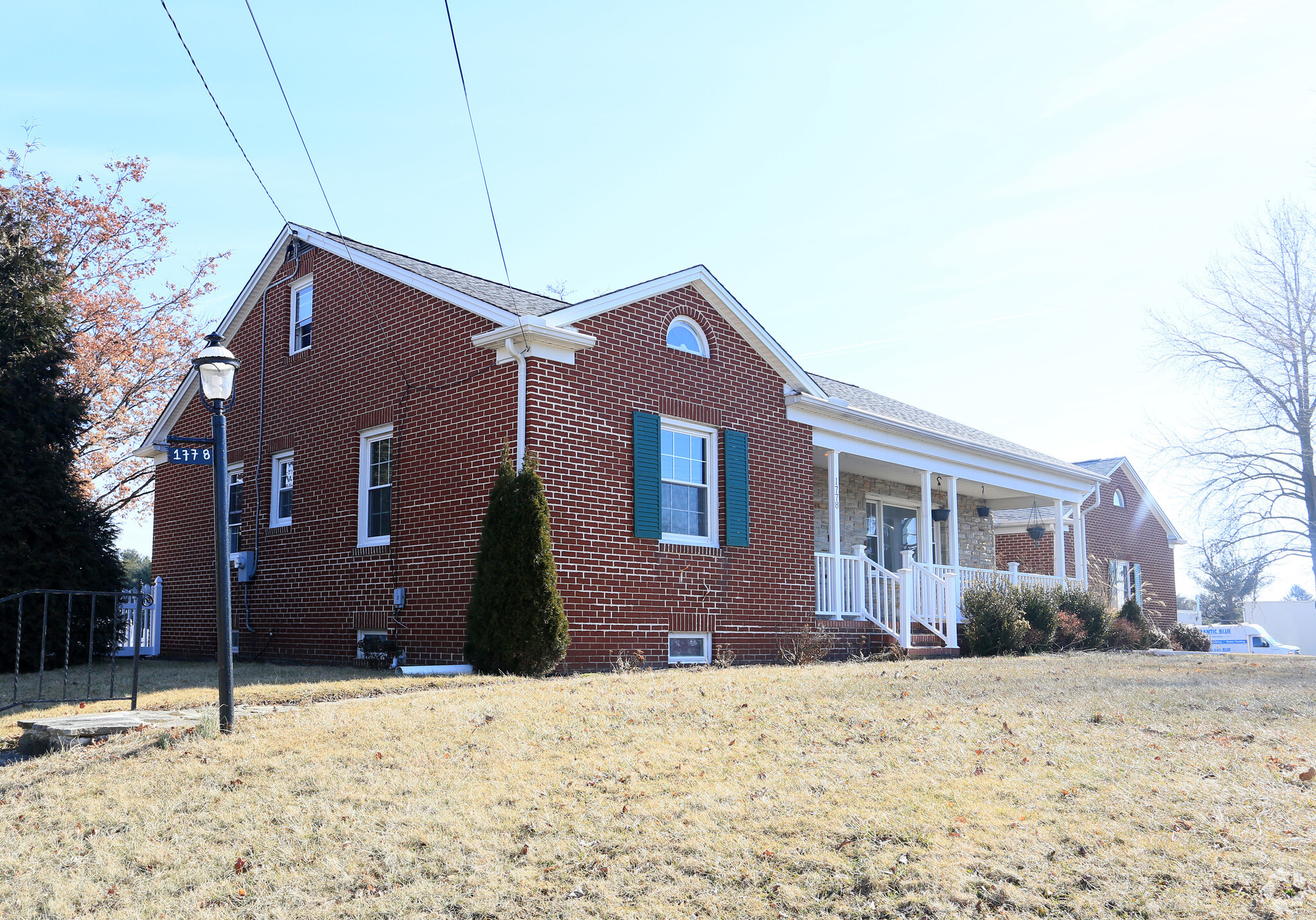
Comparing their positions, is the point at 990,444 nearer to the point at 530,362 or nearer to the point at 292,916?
the point at 530,362

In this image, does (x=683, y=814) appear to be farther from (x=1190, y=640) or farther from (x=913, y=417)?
(x=1190, y=640)

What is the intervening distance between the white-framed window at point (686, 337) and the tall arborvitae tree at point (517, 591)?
11.4ft

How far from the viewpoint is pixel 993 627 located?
15242mm

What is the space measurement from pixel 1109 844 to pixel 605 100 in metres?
8.90

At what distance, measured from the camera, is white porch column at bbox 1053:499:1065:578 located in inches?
837

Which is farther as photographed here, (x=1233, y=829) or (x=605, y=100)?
(x=605, y=100)

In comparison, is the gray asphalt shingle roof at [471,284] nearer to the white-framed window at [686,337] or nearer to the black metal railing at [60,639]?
the white-framed window at [686,337]

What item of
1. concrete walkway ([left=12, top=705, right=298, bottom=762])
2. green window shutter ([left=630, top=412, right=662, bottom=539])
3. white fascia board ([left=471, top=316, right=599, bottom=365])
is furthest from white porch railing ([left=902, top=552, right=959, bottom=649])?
concrete walkway ([left=12, top=705, right=298, bottom=762])

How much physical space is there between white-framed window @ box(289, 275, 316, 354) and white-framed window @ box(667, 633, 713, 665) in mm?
7327

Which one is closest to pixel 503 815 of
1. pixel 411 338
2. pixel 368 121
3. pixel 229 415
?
pixel 368 121

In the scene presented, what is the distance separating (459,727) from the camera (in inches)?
291

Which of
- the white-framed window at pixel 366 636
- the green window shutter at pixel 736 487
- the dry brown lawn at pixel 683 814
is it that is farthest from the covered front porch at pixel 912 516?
the dry brown lawn at pixel 683 814

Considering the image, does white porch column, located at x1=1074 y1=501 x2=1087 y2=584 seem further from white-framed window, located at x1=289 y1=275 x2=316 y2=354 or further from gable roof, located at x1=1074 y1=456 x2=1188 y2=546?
white-framed window, located at x1=289 y1=275 x2=316 y2=354

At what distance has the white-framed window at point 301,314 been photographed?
1577 centimetres
